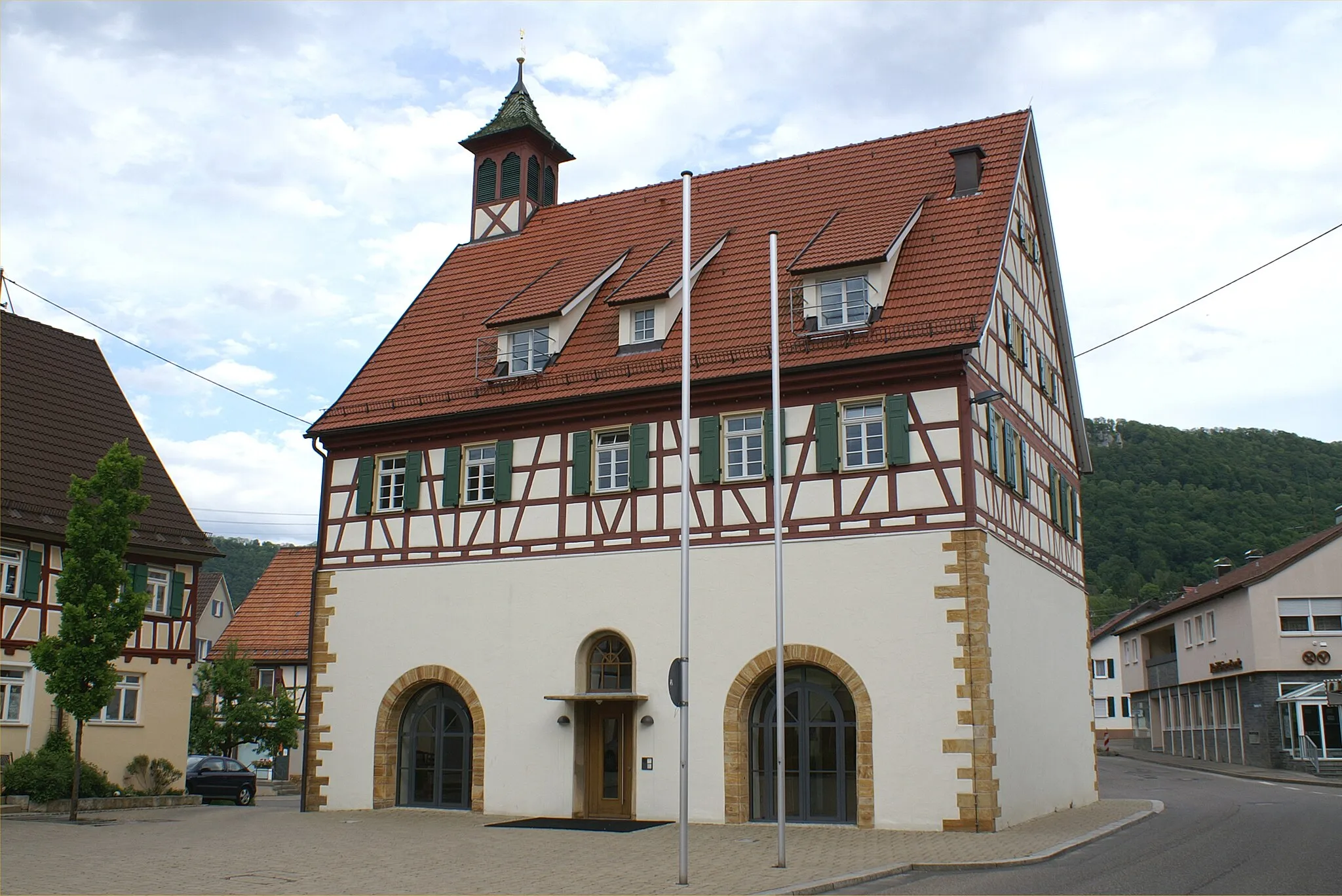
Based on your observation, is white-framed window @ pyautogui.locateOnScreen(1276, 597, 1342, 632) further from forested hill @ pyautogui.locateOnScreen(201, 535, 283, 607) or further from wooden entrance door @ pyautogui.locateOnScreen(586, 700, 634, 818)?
forested hill @ pyautogui.locateOnScreen(201, 535, 283, 607)

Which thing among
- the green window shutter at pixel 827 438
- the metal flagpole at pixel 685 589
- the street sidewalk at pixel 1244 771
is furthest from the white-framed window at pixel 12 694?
the street sidewalk at pixel 1244 771

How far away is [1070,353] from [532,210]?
1287 cm

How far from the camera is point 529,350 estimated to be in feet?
85.0

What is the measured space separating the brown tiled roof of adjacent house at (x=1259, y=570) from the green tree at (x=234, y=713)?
32.2 m

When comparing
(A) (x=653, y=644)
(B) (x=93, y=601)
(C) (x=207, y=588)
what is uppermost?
(C) (x=207, y=588)

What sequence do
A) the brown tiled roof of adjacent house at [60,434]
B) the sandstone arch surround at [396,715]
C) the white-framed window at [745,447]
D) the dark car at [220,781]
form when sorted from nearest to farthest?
the white-framed window at [745,447] → the sandstone arch surround at [396,715] → the brown tiled roof of adjacent house at [60,434] → the dark car at [220,781]

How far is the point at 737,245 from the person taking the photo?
2623 cm

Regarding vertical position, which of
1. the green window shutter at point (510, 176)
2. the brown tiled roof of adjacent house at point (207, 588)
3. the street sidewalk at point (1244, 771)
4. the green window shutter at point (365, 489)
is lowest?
the street sidewalk at point (1244, 771)

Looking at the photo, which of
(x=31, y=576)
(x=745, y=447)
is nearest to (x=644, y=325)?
(x=745, y=447)

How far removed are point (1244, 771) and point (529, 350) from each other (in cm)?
3021

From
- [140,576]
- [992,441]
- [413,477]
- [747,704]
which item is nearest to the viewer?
[747,704]

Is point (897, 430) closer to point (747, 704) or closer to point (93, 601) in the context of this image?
point (747, 704)

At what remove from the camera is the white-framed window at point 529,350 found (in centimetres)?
2559

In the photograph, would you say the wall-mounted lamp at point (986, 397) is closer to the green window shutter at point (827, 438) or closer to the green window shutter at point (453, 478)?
the green window shutter at point (827, 438)
